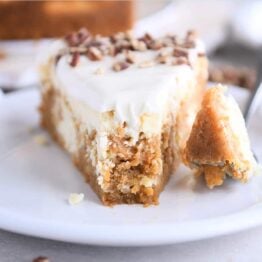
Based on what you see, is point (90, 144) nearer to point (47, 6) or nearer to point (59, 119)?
point (59, 119)

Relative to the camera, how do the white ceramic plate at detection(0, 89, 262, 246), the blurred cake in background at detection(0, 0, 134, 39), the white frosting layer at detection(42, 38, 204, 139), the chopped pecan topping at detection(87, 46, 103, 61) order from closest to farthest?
1. the white ceramic plate at detection(0, 89, 262, 246)
2. the white frosting layer at detection(42, 38, 204, 139)
3. the chopped pecan topping at detection(87, 46, 103, 61)
4. the blurred cake in background at detection(0, 0, 134, 39)

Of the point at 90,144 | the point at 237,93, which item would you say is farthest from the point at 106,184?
the point at 237,93

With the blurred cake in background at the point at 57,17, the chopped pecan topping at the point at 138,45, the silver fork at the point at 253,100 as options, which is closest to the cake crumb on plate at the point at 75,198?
the chopped pecan topping at the point at 138,45

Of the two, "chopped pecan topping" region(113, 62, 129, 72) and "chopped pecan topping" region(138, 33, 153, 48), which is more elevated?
"chopped pecan topping" region(113, 62, 129, 72)

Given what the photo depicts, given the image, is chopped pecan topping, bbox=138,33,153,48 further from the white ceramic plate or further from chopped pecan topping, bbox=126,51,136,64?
the white ceramic plate

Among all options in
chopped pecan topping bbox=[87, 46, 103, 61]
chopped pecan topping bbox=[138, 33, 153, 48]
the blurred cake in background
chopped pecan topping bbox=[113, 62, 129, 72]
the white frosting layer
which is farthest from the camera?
the blurred cake in background

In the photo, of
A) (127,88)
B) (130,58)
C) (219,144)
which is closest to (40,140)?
(130,58)

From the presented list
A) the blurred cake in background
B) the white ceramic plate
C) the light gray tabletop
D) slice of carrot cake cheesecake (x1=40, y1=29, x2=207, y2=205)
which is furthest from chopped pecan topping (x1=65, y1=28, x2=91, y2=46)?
the blurred cake in background
